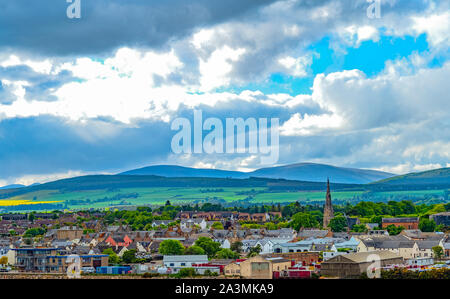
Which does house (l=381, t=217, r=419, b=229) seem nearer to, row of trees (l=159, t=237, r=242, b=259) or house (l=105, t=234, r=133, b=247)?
house (l=105, t=234, r=133, b=247)

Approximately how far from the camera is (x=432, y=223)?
132 metres

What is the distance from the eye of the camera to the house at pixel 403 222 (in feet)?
445

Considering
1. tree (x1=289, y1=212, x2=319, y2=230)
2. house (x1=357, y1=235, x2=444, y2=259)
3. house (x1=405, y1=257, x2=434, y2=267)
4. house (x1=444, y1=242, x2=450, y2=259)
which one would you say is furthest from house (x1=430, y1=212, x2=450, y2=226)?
house (x1=405, y1=257, x2=434, y2=267)

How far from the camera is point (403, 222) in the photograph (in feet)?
454

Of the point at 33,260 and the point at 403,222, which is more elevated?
the point at 403,222

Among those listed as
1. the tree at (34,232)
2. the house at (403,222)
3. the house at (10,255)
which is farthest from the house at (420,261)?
the tree at (34,232)

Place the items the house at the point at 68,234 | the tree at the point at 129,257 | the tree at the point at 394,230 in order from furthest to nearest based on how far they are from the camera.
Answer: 1. the house at the point at 68,234
2. the tree at the point at 394,230
3. the tree at the point at 129,257

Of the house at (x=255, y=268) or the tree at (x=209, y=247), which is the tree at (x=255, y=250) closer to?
the tree at (x=209, y=247)

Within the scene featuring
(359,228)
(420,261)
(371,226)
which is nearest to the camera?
(420,261)

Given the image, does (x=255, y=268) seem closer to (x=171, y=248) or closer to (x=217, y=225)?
(x=171, y=248)

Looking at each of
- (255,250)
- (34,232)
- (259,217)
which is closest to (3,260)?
→ (255,250)
